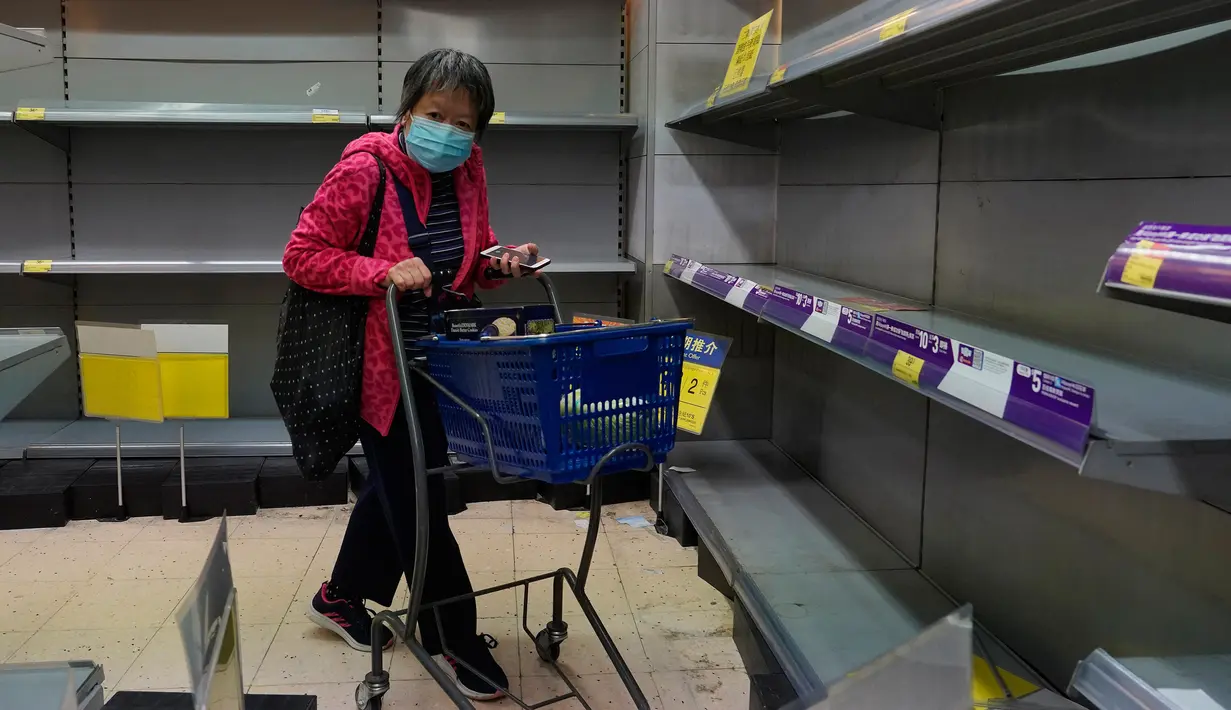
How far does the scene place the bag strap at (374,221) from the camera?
2.13 metres

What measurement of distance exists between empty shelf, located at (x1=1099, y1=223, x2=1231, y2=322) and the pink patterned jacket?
1468 millimetres

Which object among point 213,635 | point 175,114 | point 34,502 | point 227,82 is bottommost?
point 34,502

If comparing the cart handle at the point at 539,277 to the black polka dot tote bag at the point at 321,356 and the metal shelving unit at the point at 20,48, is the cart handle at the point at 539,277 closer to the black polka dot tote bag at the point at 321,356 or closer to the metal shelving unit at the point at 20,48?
the black polka dot tote bag at the point at 321,356

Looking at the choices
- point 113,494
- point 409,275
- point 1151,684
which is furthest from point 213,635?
point 113,494

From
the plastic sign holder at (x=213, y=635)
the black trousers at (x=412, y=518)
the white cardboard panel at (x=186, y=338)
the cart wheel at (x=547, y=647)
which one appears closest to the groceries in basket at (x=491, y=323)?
the black trousers at (x=412, y=518)

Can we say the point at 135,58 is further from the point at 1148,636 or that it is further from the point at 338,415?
the point at 1148,636

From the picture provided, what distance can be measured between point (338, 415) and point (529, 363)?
64 centimetres

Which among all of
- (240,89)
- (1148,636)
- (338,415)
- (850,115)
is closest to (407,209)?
(338,415)

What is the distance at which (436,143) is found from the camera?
6.91 ft

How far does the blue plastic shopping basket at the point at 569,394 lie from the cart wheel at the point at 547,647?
75 cm

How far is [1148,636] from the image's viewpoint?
1.61 metres

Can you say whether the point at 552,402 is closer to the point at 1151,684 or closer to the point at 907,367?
the point at 907,367

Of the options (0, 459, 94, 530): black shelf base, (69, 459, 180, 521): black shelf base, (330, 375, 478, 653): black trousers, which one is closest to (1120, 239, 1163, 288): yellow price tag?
(330, 375, 478, 653): black trousers

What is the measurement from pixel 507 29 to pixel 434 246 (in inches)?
88.6
